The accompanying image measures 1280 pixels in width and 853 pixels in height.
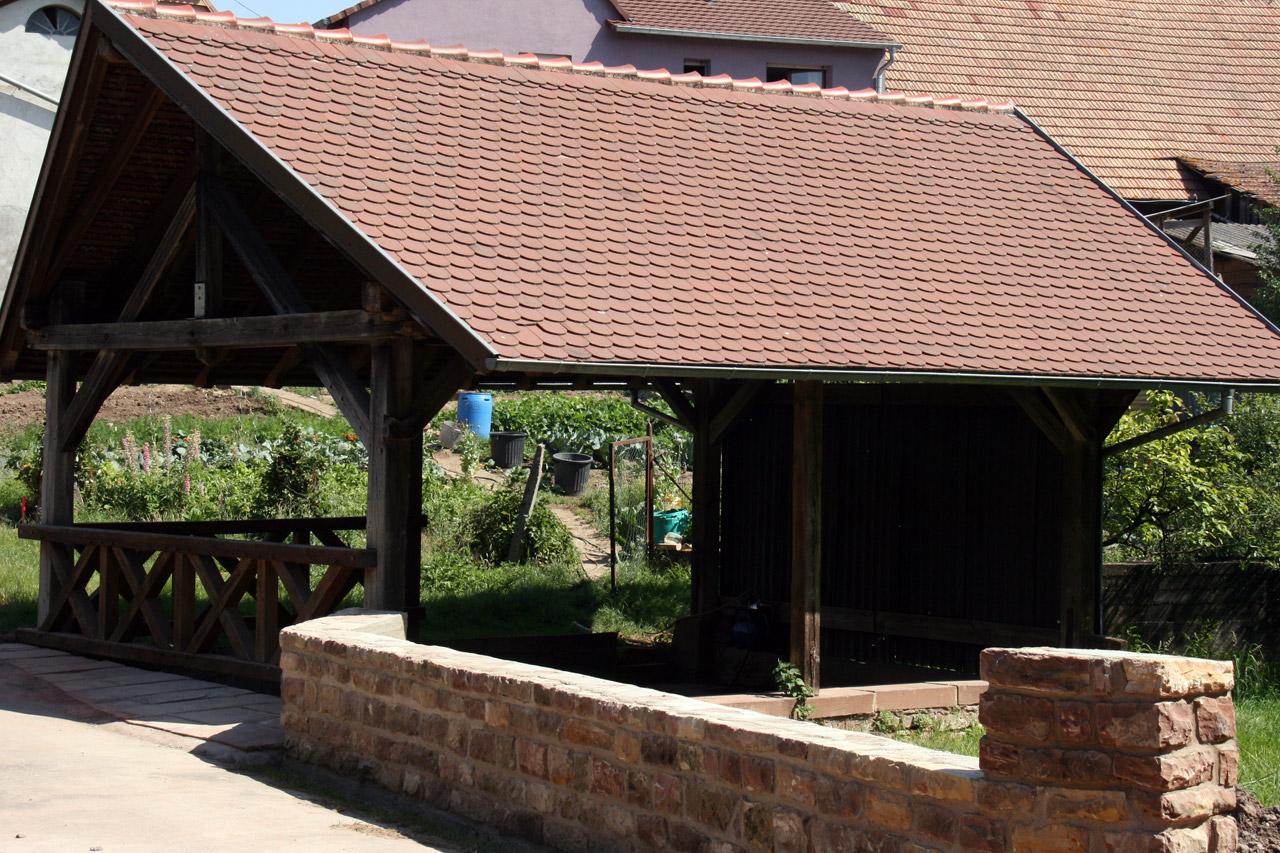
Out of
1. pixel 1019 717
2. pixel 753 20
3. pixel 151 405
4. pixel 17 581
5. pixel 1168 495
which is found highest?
pixel 753 20

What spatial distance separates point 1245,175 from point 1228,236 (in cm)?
294

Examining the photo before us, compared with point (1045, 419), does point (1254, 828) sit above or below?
below

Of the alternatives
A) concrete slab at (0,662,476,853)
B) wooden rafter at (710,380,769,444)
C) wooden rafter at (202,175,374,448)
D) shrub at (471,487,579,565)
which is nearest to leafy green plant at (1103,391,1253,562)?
wooden rafter at (710,380,769,444)

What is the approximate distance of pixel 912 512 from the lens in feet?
41.0

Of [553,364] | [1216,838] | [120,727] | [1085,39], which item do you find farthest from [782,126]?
[1085,39]

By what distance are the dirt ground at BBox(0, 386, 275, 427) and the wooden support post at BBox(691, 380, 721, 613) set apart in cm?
1268

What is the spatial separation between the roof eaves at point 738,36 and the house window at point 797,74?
730 millimetres

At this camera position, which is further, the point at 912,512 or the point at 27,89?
the point at 27,89

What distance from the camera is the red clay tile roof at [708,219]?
9102 mm

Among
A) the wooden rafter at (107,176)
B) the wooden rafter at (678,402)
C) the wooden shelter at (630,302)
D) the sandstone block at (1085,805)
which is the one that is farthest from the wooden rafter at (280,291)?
the sandstone block at (1085,805)

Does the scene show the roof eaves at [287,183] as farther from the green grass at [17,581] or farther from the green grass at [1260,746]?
the green grass at [17,581]

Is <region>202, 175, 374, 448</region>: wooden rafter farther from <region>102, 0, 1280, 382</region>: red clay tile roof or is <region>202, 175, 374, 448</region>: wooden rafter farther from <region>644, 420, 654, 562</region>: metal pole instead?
<region>644, 420, 654, 562</region>: metal pole

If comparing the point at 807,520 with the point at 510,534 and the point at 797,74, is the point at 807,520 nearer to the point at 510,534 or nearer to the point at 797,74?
the point at 510,534

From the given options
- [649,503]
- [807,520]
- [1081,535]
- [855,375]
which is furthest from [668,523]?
[855,375]
